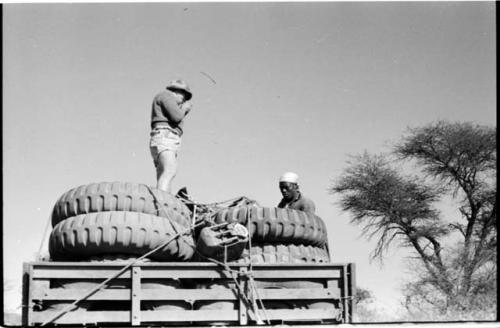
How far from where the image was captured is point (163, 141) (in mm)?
10336

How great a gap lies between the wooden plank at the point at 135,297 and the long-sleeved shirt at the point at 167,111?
324 centimetres

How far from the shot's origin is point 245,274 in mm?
7578

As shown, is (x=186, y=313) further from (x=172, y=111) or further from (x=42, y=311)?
(x=172, y=111)

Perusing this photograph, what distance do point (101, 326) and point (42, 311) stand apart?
1.89ft

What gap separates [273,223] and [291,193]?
165 centimetres

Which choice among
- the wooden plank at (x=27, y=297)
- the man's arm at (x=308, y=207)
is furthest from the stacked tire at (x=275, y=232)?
the wooden plank at (x=27, y=297)

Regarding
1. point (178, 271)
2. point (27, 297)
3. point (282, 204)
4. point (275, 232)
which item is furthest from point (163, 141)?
point (27, 297)

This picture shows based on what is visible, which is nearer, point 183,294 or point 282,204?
point 183,294

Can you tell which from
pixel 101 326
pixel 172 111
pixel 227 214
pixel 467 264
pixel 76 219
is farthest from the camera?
pixel 467 264

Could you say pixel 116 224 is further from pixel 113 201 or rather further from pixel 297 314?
pixel 297 314

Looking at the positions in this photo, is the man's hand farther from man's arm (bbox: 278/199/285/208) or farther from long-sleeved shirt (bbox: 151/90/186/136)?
man's arm (bbox: 278/199/285/208)

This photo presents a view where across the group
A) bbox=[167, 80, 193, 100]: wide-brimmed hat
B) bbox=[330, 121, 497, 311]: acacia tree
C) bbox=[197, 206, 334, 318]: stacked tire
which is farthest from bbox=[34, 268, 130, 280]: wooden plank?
bbox=[330, 121, 497, 311]: acacia tree

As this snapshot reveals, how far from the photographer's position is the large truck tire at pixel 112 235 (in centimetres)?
764

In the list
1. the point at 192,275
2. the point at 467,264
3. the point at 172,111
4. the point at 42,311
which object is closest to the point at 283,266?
the point at 192,275
